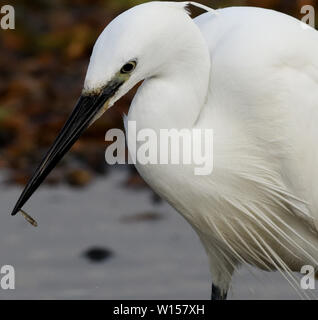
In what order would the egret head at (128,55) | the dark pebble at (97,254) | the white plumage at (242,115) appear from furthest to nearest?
the dark pebble at (97,254) → the white plumage at (242,115) → the egret head at (128,55)

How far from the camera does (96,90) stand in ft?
11.4

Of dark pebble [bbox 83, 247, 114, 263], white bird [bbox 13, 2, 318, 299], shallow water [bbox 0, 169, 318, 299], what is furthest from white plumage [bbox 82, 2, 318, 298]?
dark pebble [bbox 83, 247, 114, 263]

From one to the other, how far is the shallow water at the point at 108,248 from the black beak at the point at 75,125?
1262 millimetres

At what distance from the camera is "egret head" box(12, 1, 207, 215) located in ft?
11.1

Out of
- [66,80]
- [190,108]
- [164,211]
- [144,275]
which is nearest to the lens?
[190,108]

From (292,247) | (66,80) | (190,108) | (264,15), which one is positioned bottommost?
(292,247)

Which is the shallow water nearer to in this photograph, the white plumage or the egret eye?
the white plumage

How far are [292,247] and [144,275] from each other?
1.40m

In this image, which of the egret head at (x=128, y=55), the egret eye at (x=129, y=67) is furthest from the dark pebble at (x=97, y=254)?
the egret eye at (x=129, y=67)

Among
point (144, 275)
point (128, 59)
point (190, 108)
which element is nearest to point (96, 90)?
point (128, 59)

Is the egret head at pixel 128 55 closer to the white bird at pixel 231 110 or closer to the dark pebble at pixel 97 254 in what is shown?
the white bird at pixel 231 110

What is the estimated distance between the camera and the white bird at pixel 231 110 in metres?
3.51

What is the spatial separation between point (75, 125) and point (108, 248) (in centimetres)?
227

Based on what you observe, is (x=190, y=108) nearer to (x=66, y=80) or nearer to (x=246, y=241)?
(x=246, y=241)
